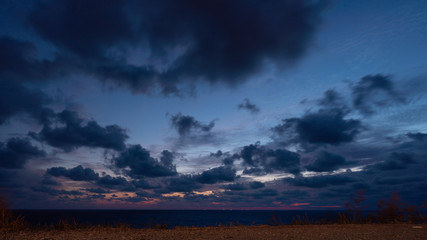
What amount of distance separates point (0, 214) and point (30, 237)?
→ 3.64 metres

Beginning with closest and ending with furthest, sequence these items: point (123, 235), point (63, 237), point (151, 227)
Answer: point (63, 237) → point (123, 235) → point (151, 227)

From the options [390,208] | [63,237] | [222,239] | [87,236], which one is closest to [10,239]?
[63,237]

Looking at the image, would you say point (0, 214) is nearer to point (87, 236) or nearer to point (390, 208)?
point (87, 236)

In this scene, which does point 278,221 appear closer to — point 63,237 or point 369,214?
point 369,214

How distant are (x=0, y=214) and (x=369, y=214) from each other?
63.0ft

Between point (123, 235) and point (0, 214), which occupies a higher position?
point (0, 214)

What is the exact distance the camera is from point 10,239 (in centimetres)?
925

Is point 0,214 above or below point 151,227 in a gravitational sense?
above

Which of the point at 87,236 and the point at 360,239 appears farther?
the point at 87,236

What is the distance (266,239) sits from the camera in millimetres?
9828

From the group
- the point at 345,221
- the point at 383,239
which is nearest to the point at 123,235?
the point at 383,239

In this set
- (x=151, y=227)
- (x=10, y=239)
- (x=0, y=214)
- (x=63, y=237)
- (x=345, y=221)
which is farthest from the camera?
(x=345, y=221)

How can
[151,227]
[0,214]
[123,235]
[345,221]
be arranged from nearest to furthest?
[123,235]
[0,214]
[151,227]
[345,221]

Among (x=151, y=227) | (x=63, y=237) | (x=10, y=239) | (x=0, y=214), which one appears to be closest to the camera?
(x=10, y=239)
